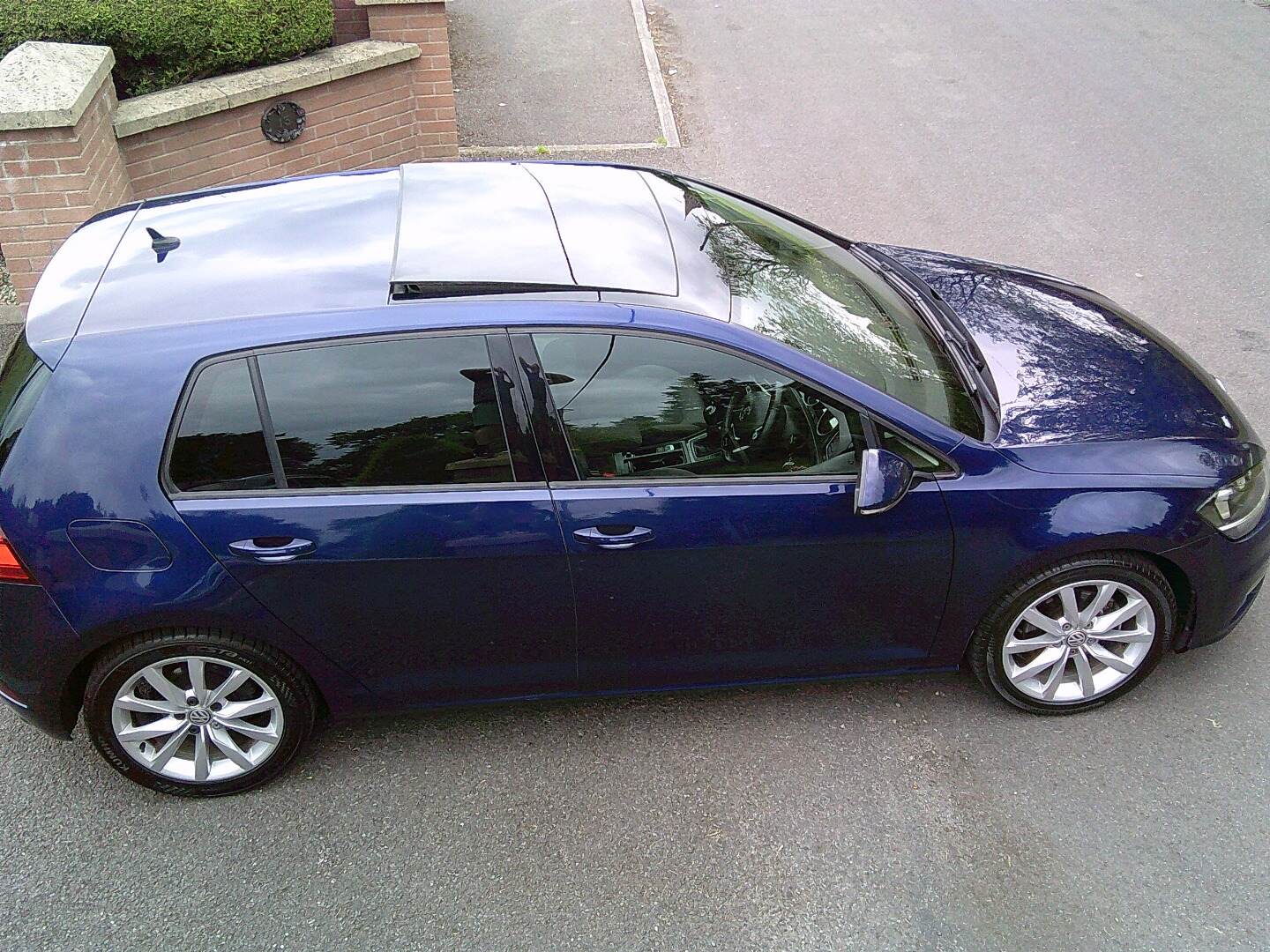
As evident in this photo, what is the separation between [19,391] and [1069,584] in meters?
3.34

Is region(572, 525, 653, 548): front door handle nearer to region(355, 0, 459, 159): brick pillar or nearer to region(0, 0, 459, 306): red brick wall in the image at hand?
region(0, 0, 459, 306): red brick wall

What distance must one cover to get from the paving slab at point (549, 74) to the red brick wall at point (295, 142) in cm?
91

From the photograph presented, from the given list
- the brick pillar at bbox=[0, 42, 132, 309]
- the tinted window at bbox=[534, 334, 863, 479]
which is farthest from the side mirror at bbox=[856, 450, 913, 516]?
the brick pillar at bbox=[0, 42, 132, 309]

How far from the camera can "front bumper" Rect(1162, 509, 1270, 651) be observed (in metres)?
3.61

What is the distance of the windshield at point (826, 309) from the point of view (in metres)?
3.50

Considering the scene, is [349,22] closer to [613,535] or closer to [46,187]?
[46,187]

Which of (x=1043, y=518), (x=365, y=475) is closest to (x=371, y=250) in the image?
(x=365, y=475)

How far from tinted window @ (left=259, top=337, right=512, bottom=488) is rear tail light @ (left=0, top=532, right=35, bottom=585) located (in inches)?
31.4

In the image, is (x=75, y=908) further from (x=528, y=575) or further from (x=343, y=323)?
(x=343, y=323)

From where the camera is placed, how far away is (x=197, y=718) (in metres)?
3.46

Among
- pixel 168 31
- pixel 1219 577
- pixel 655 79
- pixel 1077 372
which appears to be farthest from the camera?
pixel 655 79

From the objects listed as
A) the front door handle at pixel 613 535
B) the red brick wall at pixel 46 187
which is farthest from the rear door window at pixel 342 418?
the red brick wall at pixel 46 187

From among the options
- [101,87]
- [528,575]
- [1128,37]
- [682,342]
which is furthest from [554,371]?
[1128,37]

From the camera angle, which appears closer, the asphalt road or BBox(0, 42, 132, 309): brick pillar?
the asphalt road
